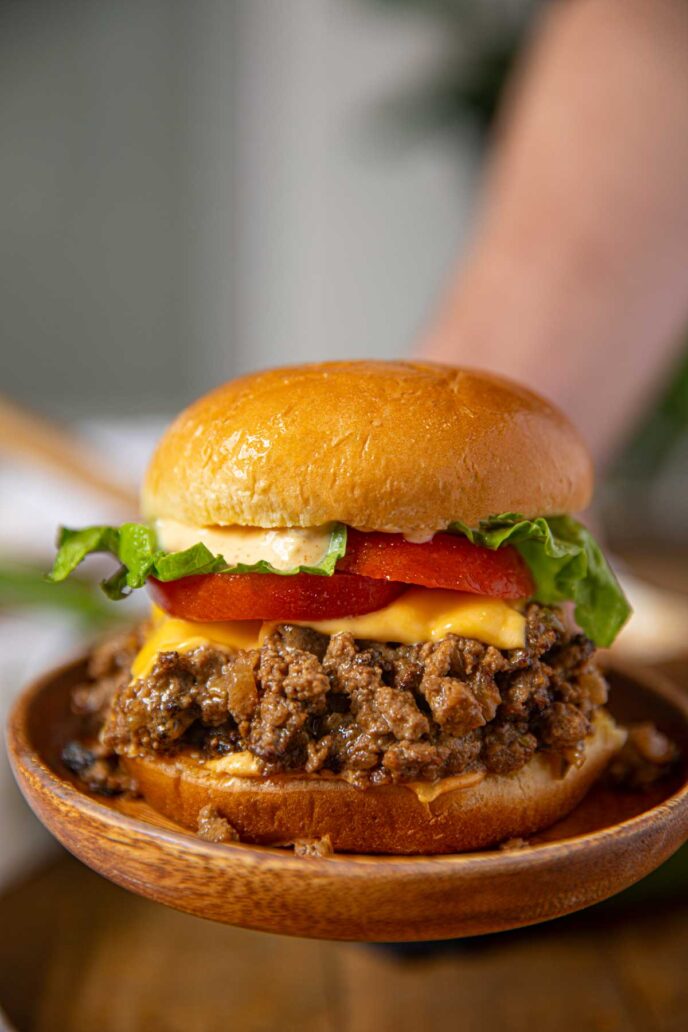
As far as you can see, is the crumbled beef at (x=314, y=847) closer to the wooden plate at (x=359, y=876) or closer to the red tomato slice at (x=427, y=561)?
the wooden plate at (x=359, y=876)

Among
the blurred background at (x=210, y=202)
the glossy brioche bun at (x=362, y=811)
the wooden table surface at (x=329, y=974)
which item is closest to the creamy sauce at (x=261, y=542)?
the glossy brioche bun at (x=362, y=811)

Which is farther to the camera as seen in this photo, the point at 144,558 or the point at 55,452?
the point at 55,452

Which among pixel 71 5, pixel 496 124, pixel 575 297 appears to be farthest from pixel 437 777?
pixel 71 5

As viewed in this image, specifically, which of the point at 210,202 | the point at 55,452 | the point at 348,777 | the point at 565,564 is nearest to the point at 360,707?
the point at 348,777

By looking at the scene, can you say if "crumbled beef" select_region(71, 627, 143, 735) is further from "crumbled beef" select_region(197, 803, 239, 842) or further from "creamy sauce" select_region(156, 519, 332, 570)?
"crumbled beef" select_region(197, 803, 239, 842)

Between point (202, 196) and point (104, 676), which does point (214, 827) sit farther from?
point (202, 196)

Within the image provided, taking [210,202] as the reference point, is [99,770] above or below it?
above

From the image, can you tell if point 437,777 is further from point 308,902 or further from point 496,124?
point 496,124
